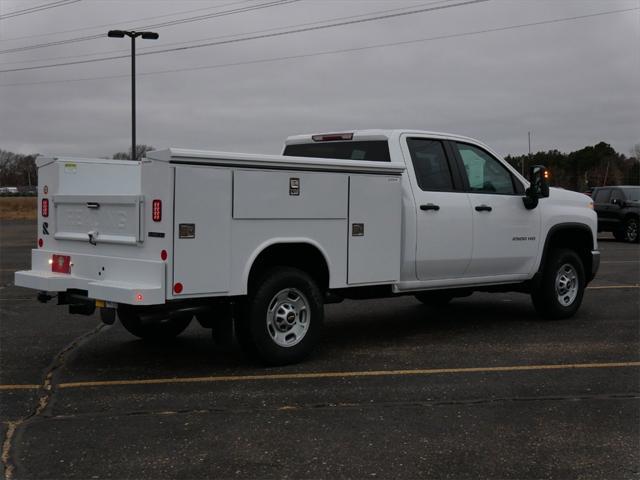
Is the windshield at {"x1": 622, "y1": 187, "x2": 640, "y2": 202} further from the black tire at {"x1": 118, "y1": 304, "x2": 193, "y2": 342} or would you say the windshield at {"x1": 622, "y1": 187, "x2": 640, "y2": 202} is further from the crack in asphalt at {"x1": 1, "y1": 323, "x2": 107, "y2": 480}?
the crack in asphalt at {"x1": 1, "y1": 323, "x2": 107, "y2": 480}

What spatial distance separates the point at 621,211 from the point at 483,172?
16402 mm

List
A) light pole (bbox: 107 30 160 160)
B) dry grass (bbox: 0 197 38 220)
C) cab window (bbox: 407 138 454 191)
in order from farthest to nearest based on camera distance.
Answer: dry grass (bbox: 0 197 38 220), light pole (bbox: 107 30 160 160), cab window (bbox: 407 138 454 191)

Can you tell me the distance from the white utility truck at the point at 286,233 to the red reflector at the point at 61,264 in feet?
0.06

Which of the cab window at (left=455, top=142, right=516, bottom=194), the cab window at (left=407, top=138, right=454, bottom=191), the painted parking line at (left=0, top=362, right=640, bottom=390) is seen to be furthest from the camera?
the cab window at (left=455, top=142, right=516, bottom=194)

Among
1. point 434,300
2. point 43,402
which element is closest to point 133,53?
point 434,300

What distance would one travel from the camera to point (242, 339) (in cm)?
655

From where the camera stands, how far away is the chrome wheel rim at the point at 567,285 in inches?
366

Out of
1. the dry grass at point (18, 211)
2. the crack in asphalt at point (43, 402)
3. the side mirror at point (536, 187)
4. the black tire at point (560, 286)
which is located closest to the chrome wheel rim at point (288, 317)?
the crack in asphalt at point (43, 402)

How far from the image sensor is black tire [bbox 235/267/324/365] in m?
6.45

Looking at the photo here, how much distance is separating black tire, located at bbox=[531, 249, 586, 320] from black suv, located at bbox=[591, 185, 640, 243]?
14.9 m

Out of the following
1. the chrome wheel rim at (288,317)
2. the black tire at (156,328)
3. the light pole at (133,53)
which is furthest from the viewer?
the light pole at (133,53)

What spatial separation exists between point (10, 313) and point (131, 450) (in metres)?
5.89

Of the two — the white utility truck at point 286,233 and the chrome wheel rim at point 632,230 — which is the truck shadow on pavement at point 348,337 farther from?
the chrome wheel rim at point 632,230

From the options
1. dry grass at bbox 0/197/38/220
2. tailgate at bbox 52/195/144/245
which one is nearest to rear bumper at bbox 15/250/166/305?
tailgate at bbox 52/195/144/245
